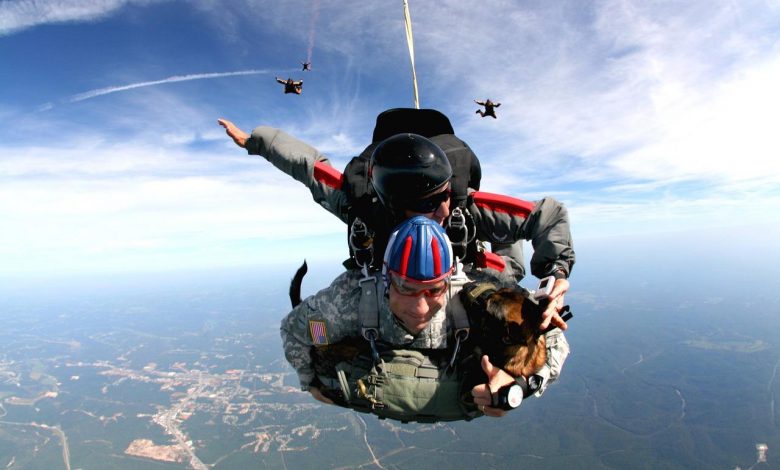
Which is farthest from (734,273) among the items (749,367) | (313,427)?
(313,427)

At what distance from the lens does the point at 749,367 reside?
224 feet

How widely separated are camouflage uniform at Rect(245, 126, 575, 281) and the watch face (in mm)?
699

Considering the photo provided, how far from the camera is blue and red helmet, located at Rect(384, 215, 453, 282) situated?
1.88 m

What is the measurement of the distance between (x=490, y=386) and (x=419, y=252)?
785mm

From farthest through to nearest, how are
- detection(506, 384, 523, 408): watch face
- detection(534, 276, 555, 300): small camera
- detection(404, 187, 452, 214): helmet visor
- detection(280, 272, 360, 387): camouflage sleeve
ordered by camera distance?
detection(280, 272, 360, 387): camouflage sleeve → detection(404, 187, 452, 214): helmet visor → detection(534, 276, 555, 300): small camera → detection(506, 384, 523, 408): watch face

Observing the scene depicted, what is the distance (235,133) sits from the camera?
2875 millimetres

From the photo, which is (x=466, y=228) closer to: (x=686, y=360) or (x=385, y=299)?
(x=385, y=299)

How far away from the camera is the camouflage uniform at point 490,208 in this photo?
2344 mm

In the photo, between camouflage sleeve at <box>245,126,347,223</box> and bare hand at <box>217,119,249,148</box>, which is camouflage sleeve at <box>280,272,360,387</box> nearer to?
camouflage sleeve at <box>245,126,347,223</box>

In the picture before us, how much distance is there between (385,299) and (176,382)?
3868 inches

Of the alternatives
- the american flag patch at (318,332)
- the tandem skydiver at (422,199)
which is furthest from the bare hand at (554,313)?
the american flag patch at (318,332)

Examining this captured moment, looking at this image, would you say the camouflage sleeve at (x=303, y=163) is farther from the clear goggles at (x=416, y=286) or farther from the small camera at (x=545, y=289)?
the small camera at (x=545, y=289)

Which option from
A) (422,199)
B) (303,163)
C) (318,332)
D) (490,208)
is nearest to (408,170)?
(422,199)

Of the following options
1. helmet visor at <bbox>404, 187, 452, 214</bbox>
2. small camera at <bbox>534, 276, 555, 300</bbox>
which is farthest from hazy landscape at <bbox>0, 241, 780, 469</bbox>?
helmet visor at <bbox>404, 187, 452, 214</bbox>
